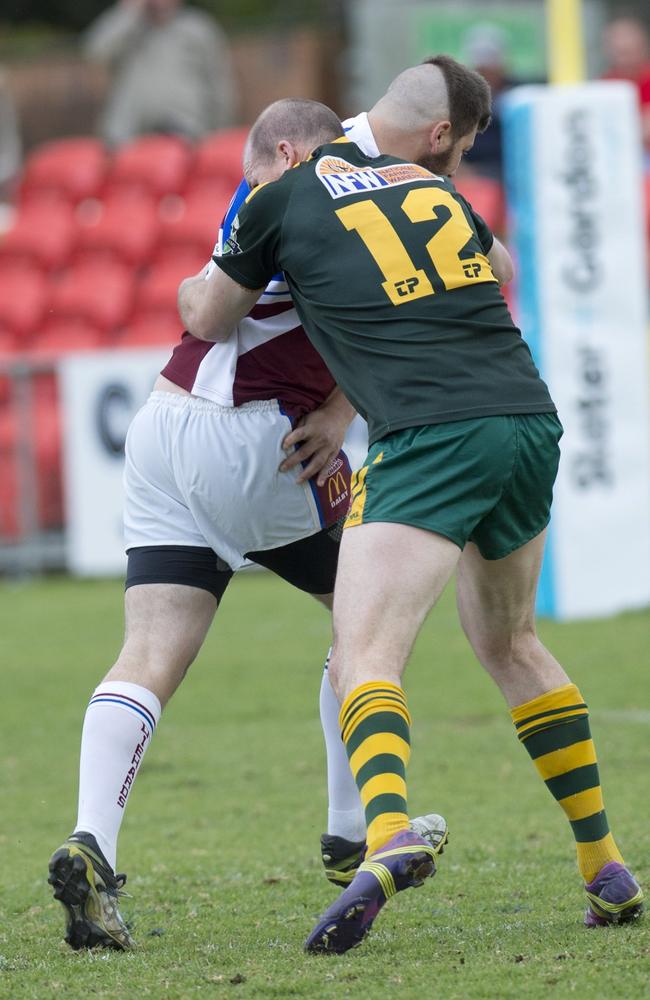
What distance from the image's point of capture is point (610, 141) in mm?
10508

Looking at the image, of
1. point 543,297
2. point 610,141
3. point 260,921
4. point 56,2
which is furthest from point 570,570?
point 56,2

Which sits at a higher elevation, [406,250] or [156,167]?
[406,250]

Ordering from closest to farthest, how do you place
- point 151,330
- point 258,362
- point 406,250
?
point 406,250
point 258,362
point 151,330

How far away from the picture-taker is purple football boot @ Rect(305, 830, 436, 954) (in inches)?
138

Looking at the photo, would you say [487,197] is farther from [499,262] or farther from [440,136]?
[440,136]

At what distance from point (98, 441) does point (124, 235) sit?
3495 millimetres

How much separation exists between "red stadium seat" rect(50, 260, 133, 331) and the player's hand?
1080 cm

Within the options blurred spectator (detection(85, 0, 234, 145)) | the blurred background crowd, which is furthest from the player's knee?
blurred spectator (detection(85, 0, 234, 145))

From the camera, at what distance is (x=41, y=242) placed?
52.3ft

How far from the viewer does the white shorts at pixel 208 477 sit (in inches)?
173

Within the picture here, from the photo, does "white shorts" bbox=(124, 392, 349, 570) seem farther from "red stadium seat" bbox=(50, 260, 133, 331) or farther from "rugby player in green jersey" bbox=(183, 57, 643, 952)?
"red stadium seat" bbox=(50, 260, 133, 331)

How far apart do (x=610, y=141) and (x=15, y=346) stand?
6750 millimetres

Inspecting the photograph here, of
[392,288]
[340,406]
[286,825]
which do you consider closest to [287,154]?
[392,288]

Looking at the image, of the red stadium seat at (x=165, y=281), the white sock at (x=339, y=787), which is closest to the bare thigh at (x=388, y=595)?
the white sock at (x=339, y=787)
